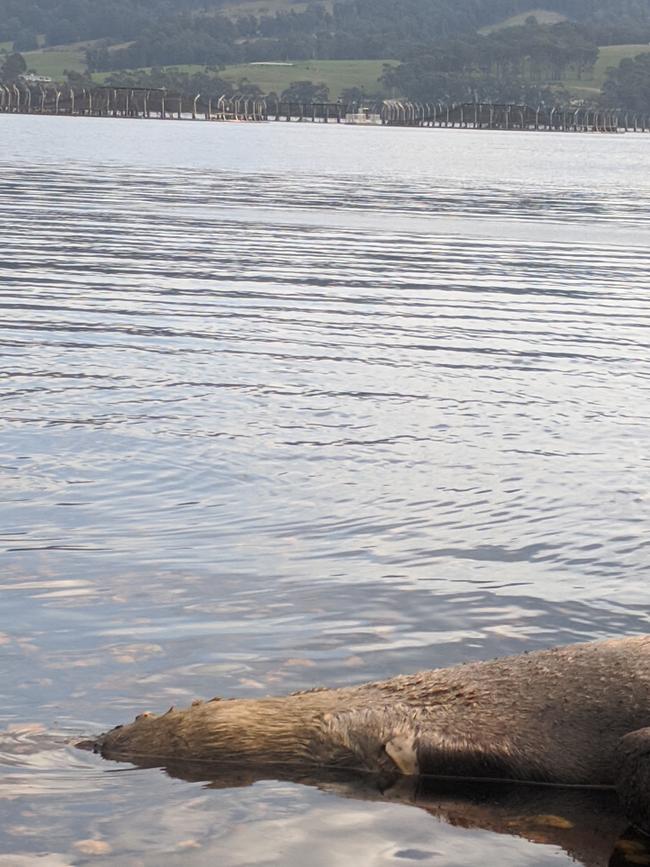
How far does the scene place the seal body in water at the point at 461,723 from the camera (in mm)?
7082

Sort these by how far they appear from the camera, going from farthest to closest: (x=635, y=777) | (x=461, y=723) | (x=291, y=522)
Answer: (x=291, y=522) < (x=461, y=723) < (x=635, y=777)

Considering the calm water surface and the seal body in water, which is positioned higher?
the seal body in water

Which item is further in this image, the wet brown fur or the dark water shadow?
the wet brown fur

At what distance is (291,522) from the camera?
1185 cm

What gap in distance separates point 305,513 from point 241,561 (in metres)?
1.43

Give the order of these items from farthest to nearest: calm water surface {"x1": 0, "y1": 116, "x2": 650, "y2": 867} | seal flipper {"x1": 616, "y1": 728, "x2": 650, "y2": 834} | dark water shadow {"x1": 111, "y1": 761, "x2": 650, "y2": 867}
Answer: calm water surface {"x1": 0, "y1": 116, "x2": 650, "y2": 867}, dark water shadow {"x1": 111, "y1": 761, "x2": 650, "y2": 867}, seal flipper {"x1": 616, "y1": 728, "x2": 650, "y2": 834}

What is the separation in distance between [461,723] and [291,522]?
15.8ft

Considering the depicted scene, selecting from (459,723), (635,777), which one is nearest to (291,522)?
(459,723)

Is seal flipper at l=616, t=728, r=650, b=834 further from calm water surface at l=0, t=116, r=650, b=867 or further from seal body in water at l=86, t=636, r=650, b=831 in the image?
calm water surface at l=0, t=116, r=650, b=867

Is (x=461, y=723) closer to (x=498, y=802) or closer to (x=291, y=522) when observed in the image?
(x=498, y=802)

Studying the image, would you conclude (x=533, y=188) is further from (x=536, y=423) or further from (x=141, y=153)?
(x=536, y=423)

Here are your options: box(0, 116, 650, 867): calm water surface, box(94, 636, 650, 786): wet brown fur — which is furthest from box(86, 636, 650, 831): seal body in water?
box(0, 116, 650, 867): calm water surface

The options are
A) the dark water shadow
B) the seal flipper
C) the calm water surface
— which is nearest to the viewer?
the seal flipper

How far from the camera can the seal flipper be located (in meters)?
6.62
